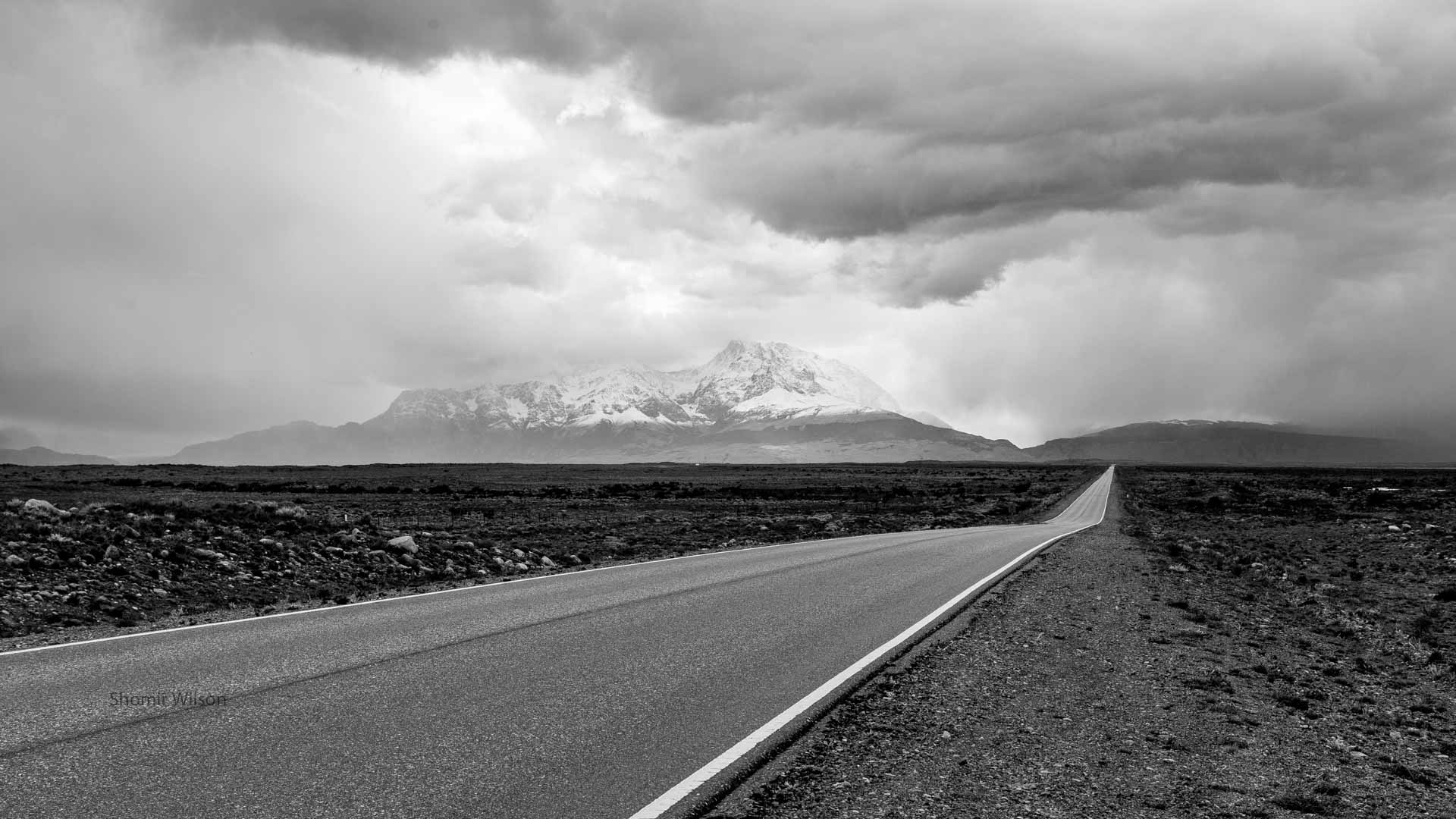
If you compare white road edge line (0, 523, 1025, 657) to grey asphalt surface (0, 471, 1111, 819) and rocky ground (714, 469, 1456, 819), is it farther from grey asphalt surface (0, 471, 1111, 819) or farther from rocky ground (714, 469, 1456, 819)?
rocky ground (714, 469, 1456, 819)

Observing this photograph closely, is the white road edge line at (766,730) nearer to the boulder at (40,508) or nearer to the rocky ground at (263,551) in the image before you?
the rocky ground at (263,551)

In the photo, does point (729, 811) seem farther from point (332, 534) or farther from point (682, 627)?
point (332, 534)

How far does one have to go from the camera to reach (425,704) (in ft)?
25.5

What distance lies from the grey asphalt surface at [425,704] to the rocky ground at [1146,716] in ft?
3.27

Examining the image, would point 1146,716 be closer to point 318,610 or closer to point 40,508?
point 318,610

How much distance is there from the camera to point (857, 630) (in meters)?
12.0

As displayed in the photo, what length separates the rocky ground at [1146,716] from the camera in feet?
20.7

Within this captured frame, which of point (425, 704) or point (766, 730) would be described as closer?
point (766, 730)

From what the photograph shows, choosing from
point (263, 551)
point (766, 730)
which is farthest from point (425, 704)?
point (263, 551)

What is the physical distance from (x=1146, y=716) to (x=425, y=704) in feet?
21.7

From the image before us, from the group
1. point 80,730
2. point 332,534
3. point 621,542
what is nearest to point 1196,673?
point 80,730

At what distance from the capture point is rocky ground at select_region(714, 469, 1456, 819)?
630 centimetres

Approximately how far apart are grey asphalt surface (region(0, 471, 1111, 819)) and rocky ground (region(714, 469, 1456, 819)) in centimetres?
100

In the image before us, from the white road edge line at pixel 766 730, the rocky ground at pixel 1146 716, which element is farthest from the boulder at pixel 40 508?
the rocky ground at pixel 1146 716
